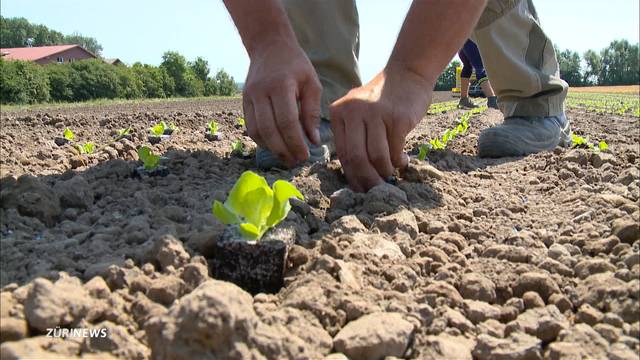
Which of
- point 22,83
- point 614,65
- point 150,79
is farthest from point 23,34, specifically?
point 614,65

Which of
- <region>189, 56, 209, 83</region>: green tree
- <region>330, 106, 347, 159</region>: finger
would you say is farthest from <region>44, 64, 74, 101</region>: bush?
<region>330, 106, 347, 159</region>: finger

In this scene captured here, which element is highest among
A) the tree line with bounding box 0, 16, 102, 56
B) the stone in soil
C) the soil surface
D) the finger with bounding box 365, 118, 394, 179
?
the tree line with bounding box 0, 16, 102, 56

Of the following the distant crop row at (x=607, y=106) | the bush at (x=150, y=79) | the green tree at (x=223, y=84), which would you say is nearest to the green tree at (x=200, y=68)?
the green tree at (x=223, y=84)

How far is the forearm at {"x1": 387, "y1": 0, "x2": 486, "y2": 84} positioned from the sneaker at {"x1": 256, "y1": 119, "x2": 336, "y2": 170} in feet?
2.09

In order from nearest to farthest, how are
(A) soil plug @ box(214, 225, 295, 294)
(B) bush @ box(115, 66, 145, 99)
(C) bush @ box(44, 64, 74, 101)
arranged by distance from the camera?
(A) soil plug @ box(214, 225, 295, 294), (C) bush @ box(44, 64, 74, 101), (B) bush @ box(115, 66, 145, 99)

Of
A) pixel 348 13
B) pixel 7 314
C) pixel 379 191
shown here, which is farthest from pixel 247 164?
pixel 7 314

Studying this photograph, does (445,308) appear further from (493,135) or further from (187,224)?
(493,135)

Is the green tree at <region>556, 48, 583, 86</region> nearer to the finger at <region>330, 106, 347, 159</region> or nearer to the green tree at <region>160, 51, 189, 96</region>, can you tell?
the green tree at <region>160, 51, 189, 96</region>

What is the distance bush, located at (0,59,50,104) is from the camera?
67.9 ft

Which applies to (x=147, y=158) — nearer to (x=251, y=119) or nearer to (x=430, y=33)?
(x=251, y=119)

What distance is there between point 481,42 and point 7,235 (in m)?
2.71

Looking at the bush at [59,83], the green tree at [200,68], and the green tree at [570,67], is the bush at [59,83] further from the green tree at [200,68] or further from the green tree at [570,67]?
the green tree at [570,67]

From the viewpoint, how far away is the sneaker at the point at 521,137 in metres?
3.10

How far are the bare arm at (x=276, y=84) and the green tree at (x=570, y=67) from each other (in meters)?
53.4
